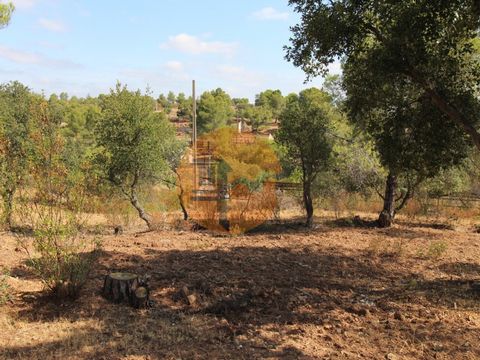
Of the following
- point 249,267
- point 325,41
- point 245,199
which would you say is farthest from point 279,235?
point 325,41

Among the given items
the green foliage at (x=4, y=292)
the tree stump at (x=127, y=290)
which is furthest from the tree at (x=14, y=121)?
the tree stump at (x=127, y=290)

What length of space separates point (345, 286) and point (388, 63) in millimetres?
4201

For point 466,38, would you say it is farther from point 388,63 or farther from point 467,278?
point 467,278

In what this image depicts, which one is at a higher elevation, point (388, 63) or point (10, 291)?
point (388, 63)

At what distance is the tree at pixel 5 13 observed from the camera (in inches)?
371

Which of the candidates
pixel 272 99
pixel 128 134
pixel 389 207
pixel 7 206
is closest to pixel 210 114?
pixel 272 99

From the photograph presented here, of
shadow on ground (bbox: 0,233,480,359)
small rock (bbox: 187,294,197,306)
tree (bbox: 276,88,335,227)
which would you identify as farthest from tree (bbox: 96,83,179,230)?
small rock (bbox: 187,294,197,306)

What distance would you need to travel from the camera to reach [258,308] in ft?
20.4

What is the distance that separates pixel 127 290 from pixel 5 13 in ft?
25.1

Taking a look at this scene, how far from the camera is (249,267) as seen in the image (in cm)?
827

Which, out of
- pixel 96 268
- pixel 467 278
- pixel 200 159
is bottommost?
pixel 467 278

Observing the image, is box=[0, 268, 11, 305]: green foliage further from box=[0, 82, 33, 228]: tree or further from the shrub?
box=[0, 82, 33, 228]: tree

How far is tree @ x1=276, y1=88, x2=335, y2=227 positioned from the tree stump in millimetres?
9342

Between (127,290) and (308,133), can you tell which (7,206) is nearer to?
(127,290)
